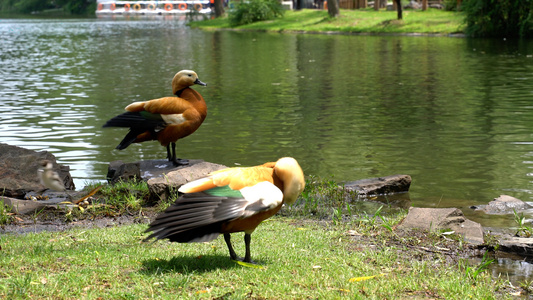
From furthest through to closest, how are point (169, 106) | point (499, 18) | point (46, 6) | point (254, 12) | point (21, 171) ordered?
1. point (46, 6)
2. point (254, 12)
3. point (499, 18)
4. point (169, 106)
5. point (21, 171)

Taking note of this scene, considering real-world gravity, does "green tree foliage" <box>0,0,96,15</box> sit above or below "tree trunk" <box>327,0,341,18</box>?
above

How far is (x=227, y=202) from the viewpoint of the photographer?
4723 millimetres

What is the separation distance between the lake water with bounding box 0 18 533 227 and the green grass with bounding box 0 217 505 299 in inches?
97.7

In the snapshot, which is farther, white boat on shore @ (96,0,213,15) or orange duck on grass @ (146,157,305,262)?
white boat on shore @ (96,0,213,15)

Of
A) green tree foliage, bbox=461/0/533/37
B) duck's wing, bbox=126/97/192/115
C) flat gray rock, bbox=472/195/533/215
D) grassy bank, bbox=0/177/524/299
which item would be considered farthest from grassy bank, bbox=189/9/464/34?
grassy bank, bbox=0/177/524/299

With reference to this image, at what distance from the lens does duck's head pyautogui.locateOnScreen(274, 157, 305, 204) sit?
4.96 meters

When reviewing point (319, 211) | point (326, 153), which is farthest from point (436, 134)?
point (319, 211)

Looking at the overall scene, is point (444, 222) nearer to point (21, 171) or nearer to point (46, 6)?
point (21, 171)

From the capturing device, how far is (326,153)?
11008 millimetres

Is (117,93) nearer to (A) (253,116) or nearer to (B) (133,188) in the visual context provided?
(A) (253,116)

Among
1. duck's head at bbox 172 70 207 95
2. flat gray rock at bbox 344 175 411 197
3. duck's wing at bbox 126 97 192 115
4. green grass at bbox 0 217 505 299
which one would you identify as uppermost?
duck's head at bbox 172 70 207 95

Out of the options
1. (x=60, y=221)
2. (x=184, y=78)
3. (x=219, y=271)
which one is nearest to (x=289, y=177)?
(x=219, y=271)

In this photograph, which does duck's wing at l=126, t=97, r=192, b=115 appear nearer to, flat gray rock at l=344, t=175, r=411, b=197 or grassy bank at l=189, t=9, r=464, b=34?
flat gray rock at l=344, t=175, r=411, b=197

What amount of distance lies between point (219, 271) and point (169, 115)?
13.3 feet
